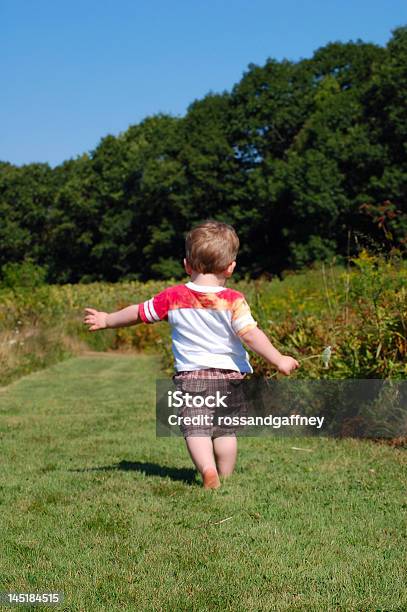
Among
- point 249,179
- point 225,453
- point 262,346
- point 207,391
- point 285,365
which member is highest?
point 249,179

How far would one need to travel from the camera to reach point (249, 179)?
4306cm

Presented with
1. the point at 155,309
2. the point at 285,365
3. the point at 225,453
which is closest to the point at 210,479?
the point at 225,453

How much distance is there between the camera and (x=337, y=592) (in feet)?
9.20

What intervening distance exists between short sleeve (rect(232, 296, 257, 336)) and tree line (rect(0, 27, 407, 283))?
89.9 feet

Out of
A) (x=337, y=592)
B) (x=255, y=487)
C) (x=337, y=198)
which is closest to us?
(x=337, y=592)

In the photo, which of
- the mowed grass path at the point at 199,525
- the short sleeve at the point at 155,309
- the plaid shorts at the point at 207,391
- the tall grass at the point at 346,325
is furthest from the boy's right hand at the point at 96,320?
the tall grass at the point at 346,325

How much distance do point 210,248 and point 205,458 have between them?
4.11 ft

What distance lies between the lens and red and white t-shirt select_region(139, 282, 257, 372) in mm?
4418

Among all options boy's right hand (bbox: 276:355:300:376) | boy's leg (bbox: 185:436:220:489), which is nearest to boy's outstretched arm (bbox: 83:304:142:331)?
boy's leg (bbox: 185:436:220:489)

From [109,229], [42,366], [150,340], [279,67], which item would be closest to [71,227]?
[109,229]

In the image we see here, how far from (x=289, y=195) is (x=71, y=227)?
18.3m

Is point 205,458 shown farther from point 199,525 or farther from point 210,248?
point 210,248

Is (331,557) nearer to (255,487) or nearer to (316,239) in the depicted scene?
(255,487)

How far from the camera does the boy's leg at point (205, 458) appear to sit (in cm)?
441
